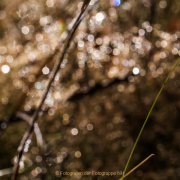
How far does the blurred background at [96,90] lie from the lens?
2.29ft

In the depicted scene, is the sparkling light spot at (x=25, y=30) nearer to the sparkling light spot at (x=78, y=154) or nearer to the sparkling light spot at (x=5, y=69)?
the sparkling light spot at (x=5, y=69)

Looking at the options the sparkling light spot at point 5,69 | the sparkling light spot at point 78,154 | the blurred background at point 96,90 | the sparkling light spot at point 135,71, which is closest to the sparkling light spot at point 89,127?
the blurred background at point 96,90

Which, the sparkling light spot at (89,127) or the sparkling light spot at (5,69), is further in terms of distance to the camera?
the sparkling light spot at (5,69)

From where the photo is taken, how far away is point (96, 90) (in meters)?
0.82

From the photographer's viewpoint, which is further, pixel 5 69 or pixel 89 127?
pixel 5 69

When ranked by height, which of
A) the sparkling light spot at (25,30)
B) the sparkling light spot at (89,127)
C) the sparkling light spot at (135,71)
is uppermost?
the sparkling light spot at (25,30)

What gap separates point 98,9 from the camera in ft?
2.70

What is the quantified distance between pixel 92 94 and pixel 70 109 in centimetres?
13

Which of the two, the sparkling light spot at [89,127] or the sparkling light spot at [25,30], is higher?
the sparkling light spot at [25,30]

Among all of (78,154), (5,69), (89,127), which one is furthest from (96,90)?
(5,69)

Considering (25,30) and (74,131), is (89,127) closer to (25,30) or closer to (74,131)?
(74,131)

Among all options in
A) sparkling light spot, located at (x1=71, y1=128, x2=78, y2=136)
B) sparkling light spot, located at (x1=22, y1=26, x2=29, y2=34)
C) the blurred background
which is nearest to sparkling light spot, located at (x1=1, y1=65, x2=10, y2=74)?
the blurred background

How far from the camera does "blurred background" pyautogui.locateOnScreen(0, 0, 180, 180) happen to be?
0.70 meters

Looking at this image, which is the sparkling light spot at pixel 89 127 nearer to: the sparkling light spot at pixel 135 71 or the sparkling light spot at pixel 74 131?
the sparkling light spot at pixel 74 131
